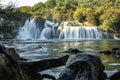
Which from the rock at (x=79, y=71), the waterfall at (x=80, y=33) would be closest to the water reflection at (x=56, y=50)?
the rock at (x=79, y=71)

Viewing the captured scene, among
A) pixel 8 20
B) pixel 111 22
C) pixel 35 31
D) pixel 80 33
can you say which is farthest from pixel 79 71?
pixel 111 22

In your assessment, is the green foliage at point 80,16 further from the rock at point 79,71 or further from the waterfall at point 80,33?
the rock at point 79,71

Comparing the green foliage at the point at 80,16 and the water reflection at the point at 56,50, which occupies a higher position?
the green foliage at the point at 80,16

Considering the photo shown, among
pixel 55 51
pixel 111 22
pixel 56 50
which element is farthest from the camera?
pixel 111 22

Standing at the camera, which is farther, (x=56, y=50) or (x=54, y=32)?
(x=54, y=32)

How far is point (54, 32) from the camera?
98562mm

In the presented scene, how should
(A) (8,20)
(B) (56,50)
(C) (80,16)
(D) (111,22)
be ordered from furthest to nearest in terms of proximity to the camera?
(C) (80,16), (D) (111,22), (B) (56,50), (A) (8,20)

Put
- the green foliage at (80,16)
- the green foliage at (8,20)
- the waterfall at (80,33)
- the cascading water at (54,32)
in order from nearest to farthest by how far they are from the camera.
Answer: the green foliage at (8,20), the cascading water at (54,32), the waterfall at (80,33), the green foliage at (80,16)

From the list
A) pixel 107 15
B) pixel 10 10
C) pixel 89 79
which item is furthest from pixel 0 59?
pixel 107 15

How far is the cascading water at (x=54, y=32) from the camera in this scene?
3836 inches

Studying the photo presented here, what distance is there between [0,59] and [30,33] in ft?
307

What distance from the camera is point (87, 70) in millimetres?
8312

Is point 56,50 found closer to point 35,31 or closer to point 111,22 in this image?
point 35,31

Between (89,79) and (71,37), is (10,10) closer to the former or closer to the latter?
(89,79)
